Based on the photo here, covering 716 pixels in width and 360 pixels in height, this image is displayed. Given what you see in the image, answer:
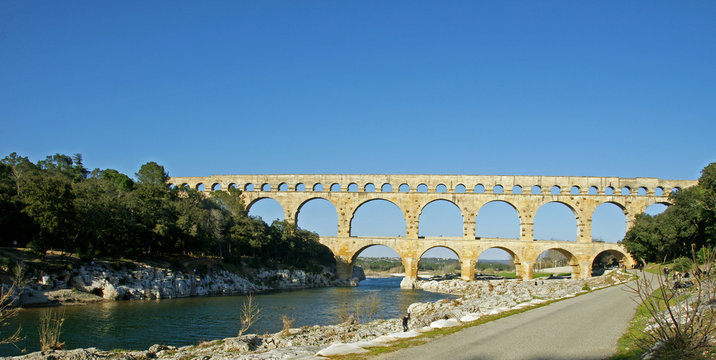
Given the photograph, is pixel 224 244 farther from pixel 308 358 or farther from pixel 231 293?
pixel 308 358

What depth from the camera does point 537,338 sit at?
944 centimetres

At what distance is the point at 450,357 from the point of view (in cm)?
794

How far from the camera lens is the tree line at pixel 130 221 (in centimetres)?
2423

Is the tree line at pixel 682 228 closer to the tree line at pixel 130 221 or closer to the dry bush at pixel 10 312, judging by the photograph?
the tree line at pixel 130 221

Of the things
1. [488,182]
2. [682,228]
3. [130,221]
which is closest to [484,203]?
[488,182]

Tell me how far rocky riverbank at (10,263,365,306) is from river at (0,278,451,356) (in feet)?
3.57

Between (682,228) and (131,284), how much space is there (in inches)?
1231

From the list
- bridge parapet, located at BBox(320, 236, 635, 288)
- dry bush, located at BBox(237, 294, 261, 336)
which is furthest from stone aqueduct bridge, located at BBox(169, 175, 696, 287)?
dry bush, located at BBox(237, 294, 261, 336)

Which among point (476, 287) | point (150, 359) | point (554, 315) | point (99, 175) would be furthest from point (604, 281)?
point (99, 175)

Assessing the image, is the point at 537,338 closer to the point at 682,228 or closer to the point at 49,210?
the point at 49,210

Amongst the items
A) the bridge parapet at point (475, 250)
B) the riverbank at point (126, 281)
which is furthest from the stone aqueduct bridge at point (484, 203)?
the riverbank at point (126, 281)

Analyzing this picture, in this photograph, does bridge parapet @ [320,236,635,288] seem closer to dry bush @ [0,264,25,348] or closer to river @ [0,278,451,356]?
river @ [0,278,451,356]

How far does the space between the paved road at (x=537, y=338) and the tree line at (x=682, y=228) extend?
1693 centimetres

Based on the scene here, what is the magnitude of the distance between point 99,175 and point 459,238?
30253mm
